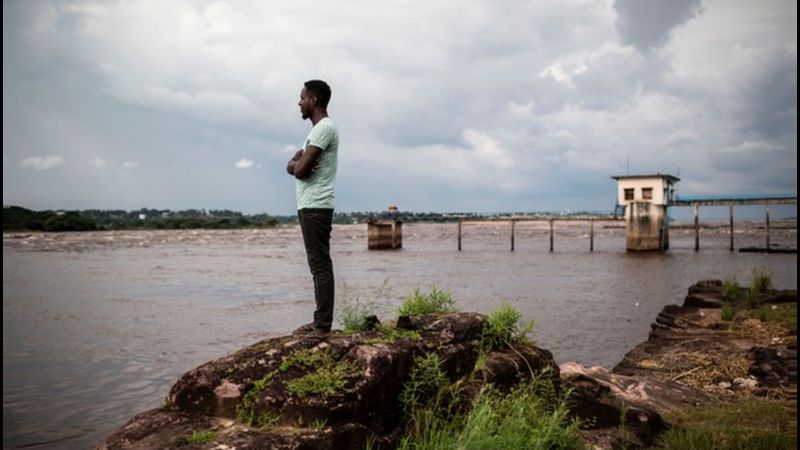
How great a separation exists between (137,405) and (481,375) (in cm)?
713

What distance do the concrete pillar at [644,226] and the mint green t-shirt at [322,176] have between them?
5248 centimetres

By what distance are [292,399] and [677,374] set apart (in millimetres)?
8796

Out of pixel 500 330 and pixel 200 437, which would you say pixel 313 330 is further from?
pixel 500 330

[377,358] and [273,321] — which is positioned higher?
[377,358]

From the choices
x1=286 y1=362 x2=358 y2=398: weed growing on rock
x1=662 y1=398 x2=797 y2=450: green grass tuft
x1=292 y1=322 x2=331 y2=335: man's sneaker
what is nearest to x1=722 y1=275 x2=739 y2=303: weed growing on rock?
x1=662 y1=398 x2=797 y2=450: green grass tuft

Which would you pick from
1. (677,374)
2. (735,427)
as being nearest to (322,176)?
(735,427)

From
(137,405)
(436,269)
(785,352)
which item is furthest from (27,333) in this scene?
(436,269)

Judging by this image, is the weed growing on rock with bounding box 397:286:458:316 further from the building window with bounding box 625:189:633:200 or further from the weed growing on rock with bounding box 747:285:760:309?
the building window with bounding box 625:189:633:200

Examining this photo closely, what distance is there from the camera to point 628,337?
17594 mm

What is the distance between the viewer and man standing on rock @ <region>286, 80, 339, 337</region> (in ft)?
19.5

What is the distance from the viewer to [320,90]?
6.20 metres

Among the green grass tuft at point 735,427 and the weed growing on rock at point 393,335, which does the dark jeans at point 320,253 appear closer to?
the weed growing on rock at point 393,335

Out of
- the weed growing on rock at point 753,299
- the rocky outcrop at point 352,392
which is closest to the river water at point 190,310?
the rocky outcrop at point 352,392

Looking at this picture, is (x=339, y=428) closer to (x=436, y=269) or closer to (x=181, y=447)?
(x=181, y=447)
